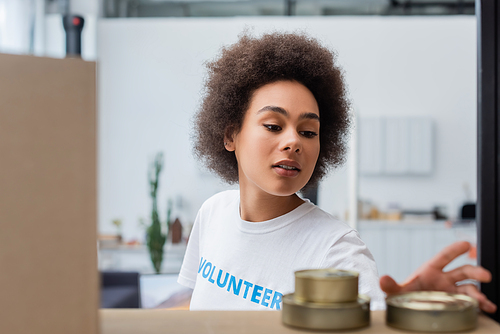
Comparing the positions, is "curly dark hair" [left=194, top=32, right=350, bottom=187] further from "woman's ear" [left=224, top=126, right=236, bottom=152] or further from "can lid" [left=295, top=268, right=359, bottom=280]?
"can lid" [left=295, top=268, right=359, bottom=280]

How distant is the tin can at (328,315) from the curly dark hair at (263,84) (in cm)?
62

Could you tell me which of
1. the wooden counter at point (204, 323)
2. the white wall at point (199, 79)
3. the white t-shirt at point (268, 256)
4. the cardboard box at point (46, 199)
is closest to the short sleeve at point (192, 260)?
the white t-shirt at point (268, 256)

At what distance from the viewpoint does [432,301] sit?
0.42m

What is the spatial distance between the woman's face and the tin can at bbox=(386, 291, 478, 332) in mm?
439

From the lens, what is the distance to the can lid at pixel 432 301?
39cm

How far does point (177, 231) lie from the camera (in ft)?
12.6

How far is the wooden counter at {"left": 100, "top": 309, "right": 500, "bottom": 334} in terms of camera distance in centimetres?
41

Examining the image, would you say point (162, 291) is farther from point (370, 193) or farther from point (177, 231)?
point (370, 193)

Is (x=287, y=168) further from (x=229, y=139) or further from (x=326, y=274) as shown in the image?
(x=326, y=274)

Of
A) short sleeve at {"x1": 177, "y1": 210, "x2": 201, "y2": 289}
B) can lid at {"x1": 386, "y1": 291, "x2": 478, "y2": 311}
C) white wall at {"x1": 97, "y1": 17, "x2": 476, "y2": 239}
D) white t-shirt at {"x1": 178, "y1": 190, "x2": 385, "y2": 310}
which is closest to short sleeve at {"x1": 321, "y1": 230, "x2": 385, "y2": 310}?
white t-shirt at {"x1": 178, "y1": 190, "x2": 385, "y2": 310}

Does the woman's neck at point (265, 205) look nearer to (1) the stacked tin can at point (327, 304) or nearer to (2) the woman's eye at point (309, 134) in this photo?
(2) the woman's eye at point (309, 134)

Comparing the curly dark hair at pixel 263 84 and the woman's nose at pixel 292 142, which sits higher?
the curly dark hair at pixel 263 84

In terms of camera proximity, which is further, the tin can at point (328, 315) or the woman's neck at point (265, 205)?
the woman's neck at point (265, 205)

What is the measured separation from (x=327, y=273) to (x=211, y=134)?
2.62ft
